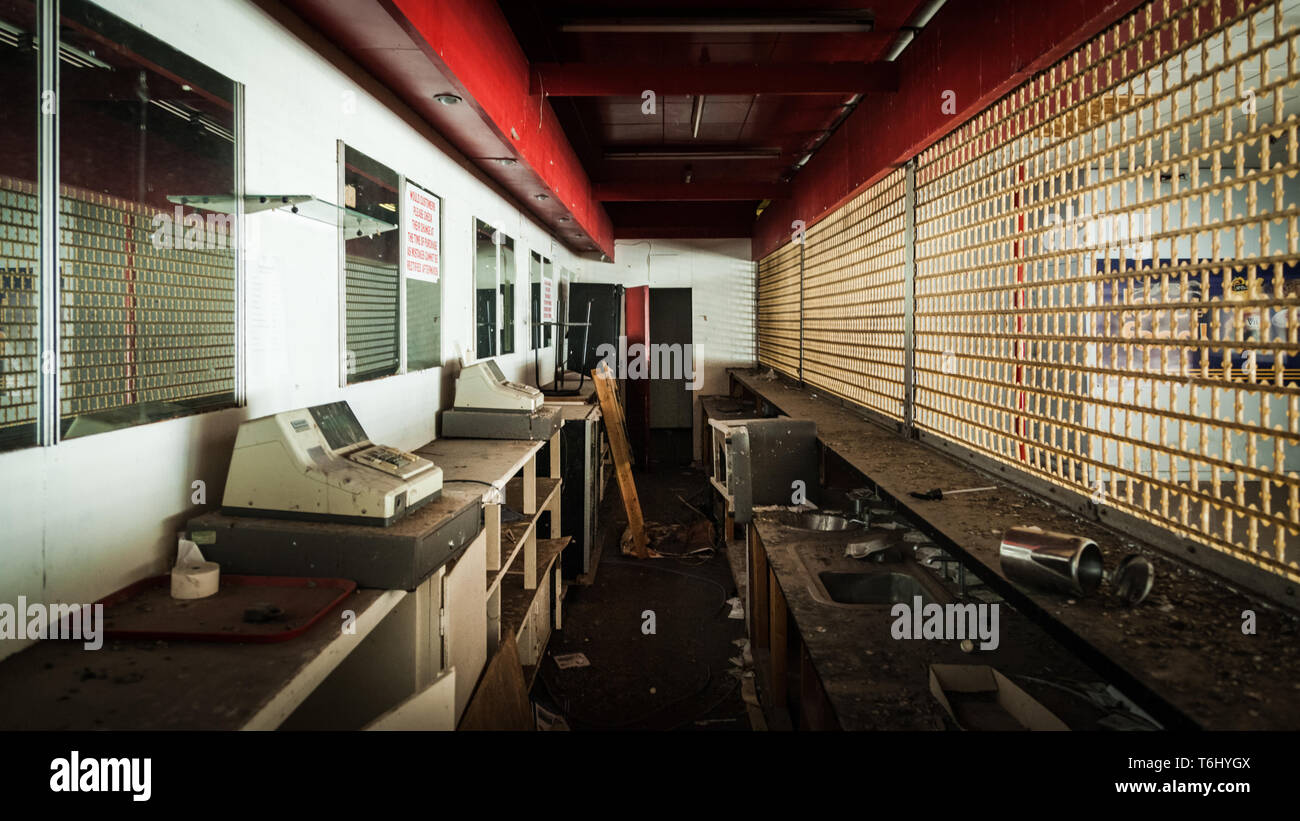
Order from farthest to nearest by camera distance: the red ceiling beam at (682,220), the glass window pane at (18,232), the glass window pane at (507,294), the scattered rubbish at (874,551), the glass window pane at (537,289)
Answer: the red ceiling beam at (682,220) → the glass window pane at (537,289) → the glass window pane at (507,294) → the scattered rubbish at (874,551) → the glass window pane at (18,232)

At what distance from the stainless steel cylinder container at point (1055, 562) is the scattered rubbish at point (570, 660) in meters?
2.65

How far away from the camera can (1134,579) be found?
4.90 feet

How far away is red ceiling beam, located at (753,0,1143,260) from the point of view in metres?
2.07

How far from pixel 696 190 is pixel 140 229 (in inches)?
220

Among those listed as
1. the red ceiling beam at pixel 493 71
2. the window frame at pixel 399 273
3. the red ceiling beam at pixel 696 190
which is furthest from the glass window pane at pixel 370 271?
the red ceiling beam at pixel 696 190

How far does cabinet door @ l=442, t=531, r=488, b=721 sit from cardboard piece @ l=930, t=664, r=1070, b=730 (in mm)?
1295

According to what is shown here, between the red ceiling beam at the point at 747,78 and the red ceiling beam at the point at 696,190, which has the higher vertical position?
the red ceiling beam at the point at 696,190

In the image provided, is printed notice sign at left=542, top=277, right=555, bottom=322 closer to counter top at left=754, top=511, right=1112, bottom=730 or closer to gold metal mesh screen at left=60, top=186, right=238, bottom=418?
counter top at left=754, top=511, right=1112, bottom=730

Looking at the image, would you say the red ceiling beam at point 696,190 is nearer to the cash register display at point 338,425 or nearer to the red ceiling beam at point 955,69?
the red ceiling beam at point 955,69

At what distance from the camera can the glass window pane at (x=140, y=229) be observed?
1.46 m

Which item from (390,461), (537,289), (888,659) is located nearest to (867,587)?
(888,659)
